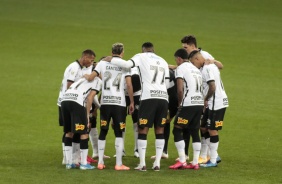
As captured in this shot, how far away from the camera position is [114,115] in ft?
48.3

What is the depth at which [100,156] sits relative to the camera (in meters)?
14.8

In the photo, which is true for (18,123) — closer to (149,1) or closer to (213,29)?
(213,29)

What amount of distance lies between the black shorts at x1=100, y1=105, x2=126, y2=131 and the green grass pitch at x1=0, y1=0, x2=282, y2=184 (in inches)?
36.8

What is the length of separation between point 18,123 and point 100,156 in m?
6.27

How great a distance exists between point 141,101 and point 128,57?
1645 centimetres

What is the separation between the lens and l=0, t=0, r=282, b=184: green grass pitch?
14648mm

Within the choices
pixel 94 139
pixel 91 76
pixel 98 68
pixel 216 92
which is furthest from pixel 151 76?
pixel 94 139

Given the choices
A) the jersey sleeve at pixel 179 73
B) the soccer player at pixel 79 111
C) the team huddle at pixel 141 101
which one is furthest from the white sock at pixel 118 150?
the jersey sleeve at pixel 179 73

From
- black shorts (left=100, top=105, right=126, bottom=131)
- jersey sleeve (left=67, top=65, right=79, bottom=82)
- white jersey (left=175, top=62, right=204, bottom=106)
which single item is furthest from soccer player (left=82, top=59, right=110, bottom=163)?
white jersey (left=175, top=62, right=204, bottom=106)

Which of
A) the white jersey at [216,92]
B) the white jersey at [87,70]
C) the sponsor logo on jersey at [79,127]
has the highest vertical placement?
the white jersey at [87,70]

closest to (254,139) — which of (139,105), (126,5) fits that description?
(139,105)

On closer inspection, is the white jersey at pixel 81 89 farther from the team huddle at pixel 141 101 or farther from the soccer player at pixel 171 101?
the soccer player at pixel 171 101

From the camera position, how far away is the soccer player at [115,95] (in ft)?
48.1

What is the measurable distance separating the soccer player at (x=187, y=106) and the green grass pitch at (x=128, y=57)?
43 cm
